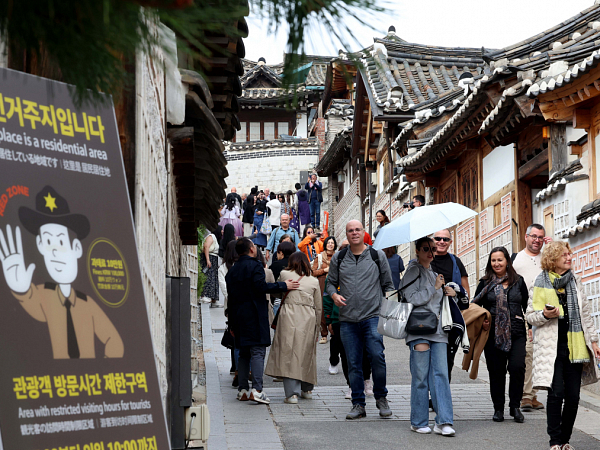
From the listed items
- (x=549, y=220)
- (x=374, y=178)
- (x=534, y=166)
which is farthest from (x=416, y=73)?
(x=549, y=220)

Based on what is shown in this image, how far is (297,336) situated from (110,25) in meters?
7.56

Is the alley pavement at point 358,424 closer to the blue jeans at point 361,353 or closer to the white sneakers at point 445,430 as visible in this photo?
the white sneakers at point 445,430

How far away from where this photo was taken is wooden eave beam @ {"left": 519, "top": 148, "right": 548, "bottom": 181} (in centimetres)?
1148

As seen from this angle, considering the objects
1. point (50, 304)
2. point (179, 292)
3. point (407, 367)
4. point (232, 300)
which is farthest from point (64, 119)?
point (407, 367)

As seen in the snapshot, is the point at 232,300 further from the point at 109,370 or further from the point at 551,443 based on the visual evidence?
the point at 109,370

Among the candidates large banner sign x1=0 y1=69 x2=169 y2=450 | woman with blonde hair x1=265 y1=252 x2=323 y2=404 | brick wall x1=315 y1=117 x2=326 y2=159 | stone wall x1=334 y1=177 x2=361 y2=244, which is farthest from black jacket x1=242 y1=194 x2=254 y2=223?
large banner sign x1=0 y1=69 x2=169 y2=450

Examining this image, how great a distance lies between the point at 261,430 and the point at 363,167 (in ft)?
69.4

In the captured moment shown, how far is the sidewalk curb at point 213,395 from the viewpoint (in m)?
6.86

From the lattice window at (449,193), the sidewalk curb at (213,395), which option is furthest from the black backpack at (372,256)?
the lattice window at (449,193)

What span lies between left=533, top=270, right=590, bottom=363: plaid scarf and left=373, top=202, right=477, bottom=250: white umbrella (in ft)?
4.07

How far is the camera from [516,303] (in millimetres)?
8000

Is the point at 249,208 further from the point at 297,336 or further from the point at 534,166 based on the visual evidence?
the point at 297,336

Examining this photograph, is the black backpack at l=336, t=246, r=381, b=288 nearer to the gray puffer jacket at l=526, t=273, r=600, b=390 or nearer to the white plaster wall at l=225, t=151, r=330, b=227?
the gray puffer jacket at l=526, t=273, r=600, b=390

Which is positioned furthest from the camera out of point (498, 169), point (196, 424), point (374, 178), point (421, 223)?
point (374, 178)
